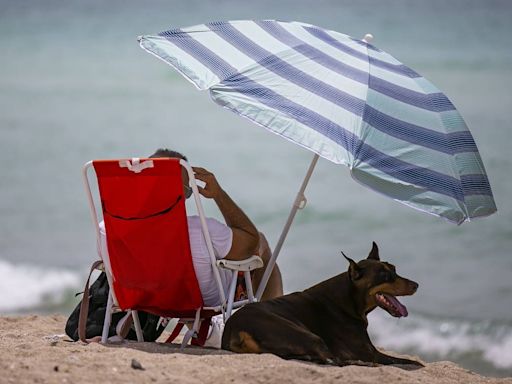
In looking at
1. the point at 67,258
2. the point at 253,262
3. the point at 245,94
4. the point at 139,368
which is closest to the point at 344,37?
the point at 245,94

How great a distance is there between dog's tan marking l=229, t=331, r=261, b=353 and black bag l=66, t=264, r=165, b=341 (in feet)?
2.13

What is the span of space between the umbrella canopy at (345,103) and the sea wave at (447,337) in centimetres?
296

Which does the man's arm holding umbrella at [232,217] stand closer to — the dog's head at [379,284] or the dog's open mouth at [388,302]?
the dog's head at [379,284]

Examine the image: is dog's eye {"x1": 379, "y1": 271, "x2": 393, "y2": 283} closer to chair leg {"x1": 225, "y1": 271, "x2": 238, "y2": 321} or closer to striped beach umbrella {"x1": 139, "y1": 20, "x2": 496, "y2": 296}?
striped beach umbrella {"x1": 139, "y1": 20, "x2": 496, "y2": 296}

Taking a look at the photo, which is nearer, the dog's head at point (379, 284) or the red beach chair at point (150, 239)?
the red beach chair at point (150, 239)

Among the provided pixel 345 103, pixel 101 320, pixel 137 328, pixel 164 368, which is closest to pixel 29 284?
pixel 101 320

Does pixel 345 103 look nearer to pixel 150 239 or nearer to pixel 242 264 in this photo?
pixel 242 264

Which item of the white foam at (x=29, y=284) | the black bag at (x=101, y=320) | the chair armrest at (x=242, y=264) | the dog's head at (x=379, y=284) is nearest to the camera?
the chair armrest at (x=242, y=264)

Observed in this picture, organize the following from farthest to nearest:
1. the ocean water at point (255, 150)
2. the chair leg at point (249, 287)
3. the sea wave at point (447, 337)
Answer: the ocean water at point (255, 150) → the sea wave at point (447, 337) → the chair leg at point (249, 287)

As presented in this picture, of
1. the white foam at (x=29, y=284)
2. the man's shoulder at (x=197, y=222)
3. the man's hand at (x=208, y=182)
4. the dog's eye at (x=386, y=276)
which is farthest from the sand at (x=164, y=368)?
the white foam at (x=29, y=284)

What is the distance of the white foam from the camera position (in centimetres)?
871

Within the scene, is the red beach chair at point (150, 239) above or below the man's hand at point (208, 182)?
below

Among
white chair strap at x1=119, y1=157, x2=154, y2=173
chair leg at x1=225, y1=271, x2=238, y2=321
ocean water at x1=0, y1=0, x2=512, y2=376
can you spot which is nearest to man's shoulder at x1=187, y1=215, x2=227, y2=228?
chair leg at x1=225, y1=271, x2=238, y2=321

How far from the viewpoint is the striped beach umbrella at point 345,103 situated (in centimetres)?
455
